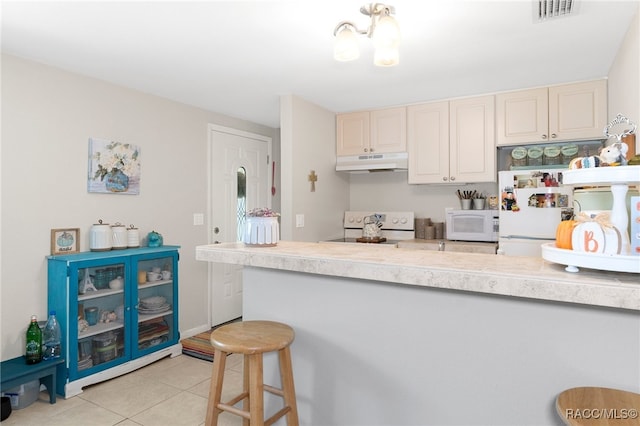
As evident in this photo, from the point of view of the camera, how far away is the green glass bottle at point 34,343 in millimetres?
2471

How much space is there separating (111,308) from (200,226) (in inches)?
46.3

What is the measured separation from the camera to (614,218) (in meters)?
1.10

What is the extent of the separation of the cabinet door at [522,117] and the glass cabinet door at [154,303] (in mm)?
3105

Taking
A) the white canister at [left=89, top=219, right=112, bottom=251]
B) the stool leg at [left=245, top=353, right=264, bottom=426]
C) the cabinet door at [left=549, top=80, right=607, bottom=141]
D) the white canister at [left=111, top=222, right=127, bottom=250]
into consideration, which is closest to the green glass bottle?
the white canister at [left=89, top=219, right=112, bottom=251]

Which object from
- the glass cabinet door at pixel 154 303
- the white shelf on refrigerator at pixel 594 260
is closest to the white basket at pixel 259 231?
the white shelf on refrigerator at pixel 594 260

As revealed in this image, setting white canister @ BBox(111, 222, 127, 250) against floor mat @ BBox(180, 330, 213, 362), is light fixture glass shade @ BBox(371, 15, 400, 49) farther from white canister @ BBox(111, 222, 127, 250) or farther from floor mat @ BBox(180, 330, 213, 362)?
floor mat @ BBox(180, 330, 213, 362)

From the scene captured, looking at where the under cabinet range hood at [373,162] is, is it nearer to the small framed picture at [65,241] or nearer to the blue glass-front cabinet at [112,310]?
the blue glass-front cabinet at [112,310]

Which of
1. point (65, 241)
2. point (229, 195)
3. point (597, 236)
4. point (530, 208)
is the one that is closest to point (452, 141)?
point (530, 208)

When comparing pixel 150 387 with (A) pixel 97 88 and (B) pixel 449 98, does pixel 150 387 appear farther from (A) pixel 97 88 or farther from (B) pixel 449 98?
(B) pixel 449 98

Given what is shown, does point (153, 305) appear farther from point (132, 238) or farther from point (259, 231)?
point (259, 231)

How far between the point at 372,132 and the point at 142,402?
305 cm

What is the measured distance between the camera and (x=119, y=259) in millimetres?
2945

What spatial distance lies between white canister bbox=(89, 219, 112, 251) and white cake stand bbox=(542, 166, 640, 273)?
299 cm

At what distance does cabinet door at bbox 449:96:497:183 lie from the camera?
11.3 feet
